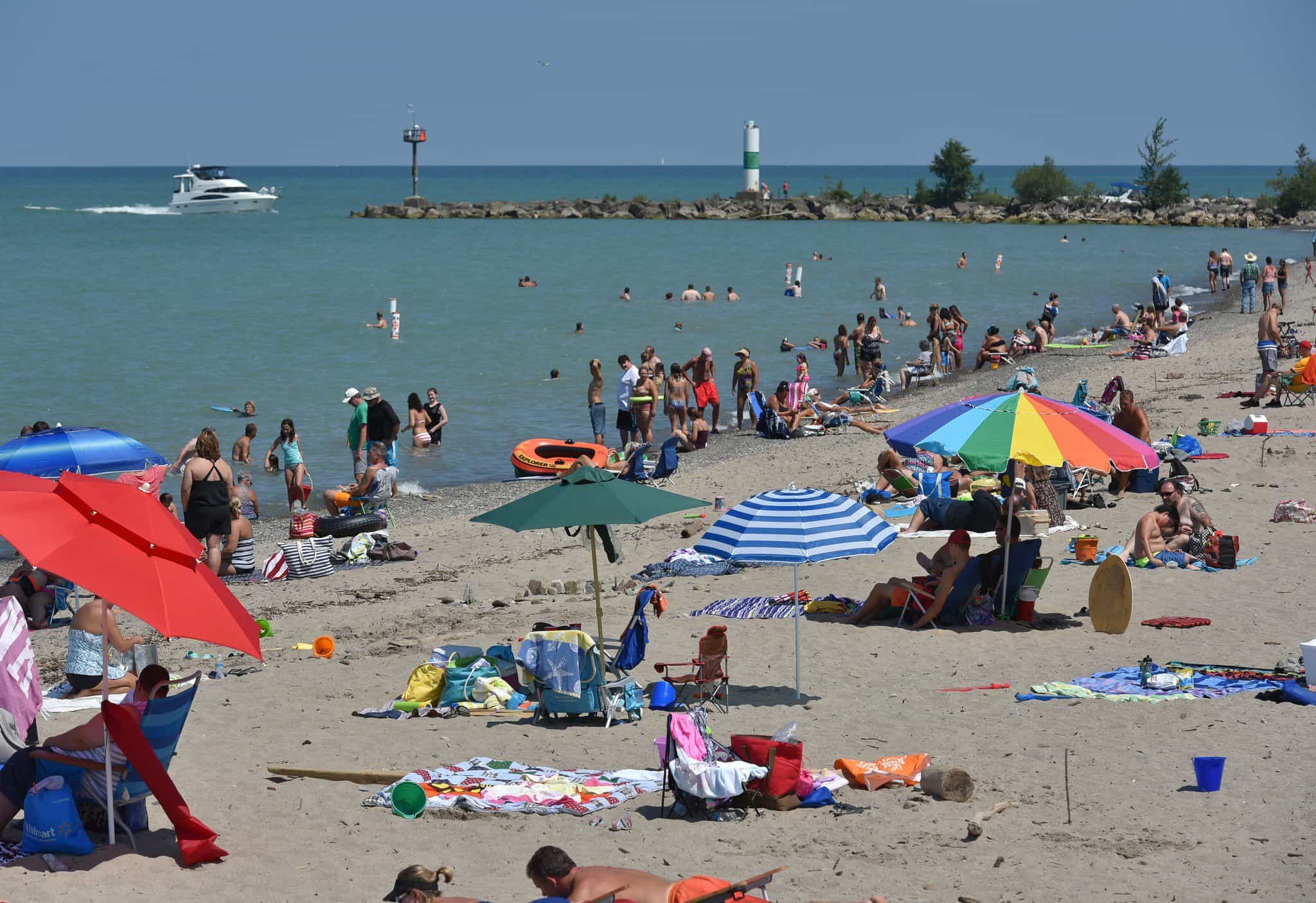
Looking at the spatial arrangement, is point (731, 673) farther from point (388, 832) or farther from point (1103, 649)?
point (388, 832)

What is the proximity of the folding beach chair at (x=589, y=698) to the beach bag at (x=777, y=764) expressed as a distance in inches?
59.8

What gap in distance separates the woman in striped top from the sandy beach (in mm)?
505

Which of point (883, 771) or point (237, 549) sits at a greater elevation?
point (883, 771)

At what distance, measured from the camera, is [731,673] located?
9094 millimetres

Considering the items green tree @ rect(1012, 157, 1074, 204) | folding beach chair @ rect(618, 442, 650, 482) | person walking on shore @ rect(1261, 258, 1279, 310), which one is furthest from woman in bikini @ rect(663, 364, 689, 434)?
green tree @ rect(1012, 157, 1074, 204)

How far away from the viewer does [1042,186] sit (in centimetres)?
9031

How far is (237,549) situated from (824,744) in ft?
23.0

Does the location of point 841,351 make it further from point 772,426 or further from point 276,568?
point 276,568

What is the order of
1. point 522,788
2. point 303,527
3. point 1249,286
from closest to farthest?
1. point 522,788
2. point 303,527
3. point 1249,286

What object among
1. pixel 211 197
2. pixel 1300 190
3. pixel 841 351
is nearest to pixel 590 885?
pixel 841 351

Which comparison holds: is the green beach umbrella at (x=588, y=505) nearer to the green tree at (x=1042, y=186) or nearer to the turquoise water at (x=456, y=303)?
the turquoise water at (x=456, y=303)

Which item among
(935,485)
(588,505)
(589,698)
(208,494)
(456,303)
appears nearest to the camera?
(589,698)

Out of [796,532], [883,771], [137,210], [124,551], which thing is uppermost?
[137,210]

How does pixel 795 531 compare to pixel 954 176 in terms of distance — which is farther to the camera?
pixel 954 176
